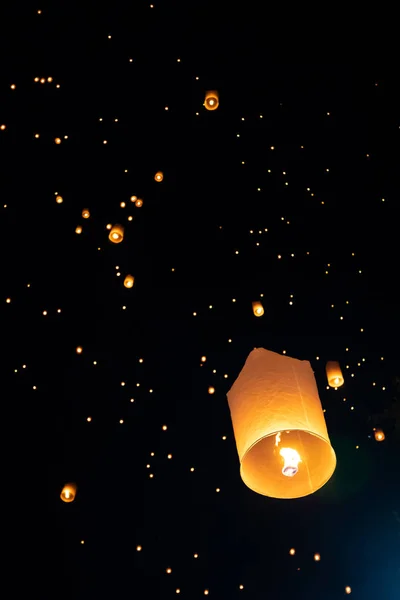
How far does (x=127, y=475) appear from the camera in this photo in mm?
3156

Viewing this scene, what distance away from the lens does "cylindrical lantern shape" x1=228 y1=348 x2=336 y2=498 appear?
1.75 meters

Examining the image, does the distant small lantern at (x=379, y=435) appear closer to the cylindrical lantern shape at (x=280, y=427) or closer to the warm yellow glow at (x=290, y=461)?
the cylindrical lantern shape at (x=280, y=427)

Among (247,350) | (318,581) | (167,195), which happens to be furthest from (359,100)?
(318,581)

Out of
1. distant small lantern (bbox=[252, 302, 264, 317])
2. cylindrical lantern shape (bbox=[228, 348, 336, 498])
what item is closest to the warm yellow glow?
cylindrical lantern shape (bbox=[228, 348, 336, 498])

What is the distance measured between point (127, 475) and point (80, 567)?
0.47 m

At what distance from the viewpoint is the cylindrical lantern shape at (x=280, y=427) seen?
5.75 feet

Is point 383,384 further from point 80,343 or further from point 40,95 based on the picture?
point 40,95

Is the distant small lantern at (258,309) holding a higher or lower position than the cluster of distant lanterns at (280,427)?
higher

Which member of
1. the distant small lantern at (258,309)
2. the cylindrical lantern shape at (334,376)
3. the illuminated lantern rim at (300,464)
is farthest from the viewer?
the distant small lantern at (258,309)

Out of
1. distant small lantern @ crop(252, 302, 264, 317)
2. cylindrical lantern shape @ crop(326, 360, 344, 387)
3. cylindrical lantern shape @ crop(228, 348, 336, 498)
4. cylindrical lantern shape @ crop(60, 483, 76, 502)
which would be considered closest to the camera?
cylindrical lantern shape @ crop(228, 348, 336, 498)

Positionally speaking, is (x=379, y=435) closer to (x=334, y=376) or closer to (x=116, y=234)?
(x=334, y=376)

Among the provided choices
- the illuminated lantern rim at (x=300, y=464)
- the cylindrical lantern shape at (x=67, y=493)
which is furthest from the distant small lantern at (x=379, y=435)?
the cylindrical lantern shape at (x=67, y=493)

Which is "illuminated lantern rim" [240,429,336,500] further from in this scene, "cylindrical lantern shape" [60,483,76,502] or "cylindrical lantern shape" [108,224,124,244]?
"cylindrical lantern shape" [108,224,124,244]

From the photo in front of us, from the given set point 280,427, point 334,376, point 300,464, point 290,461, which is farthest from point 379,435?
point 280,427
